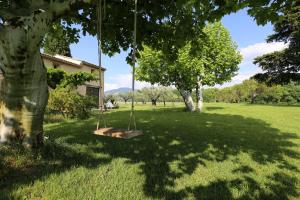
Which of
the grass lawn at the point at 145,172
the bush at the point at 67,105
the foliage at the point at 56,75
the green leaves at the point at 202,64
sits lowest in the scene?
the grass lawn at the point at 145,172

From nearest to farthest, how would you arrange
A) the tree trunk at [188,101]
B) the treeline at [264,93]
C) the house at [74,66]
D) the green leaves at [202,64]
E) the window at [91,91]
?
1. the green leaves at [202,64]
2. the tree trunk at [188,101]
3. the house at [74,66]
4. the window at [91,91]
5. the treeline at [264,93]

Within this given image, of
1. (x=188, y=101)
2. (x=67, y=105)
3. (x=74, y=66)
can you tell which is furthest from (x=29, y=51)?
(x=74, y=66)

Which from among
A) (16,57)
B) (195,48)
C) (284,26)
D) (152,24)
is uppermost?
(284,26)

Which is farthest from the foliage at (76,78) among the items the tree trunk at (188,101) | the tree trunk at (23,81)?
the tree trunk at (23,81)

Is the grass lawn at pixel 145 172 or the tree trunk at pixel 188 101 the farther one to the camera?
the tree trunk at pixel 188 101

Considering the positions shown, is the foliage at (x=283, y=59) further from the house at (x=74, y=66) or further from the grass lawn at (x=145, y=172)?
the grass lawn at (x=145, y=172)

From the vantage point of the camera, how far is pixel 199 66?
28.8m

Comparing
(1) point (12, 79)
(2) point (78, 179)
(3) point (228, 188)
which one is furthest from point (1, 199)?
(3) point (228, 188)

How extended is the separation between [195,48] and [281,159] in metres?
4.64

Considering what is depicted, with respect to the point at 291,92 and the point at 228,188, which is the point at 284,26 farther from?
the point at 291,92

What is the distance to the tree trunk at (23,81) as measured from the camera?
5.40m

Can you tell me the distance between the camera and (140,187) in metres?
4.99

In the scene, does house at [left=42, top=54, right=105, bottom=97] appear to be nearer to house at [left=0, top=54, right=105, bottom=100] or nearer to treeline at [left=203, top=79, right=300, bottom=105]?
house at [left=0, top=54, right=105, bottom=100]

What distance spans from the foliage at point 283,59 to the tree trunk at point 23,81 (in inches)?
1266
